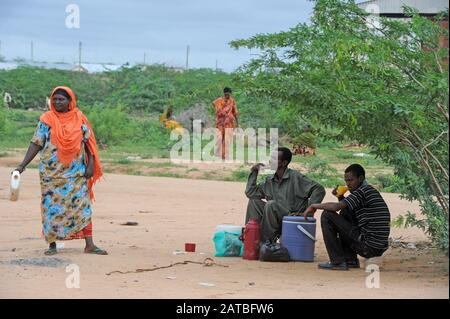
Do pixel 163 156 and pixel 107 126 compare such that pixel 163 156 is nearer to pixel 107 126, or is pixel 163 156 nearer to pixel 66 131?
pixel 107 126

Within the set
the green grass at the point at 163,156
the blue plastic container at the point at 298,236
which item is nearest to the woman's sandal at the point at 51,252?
the blue plastic container at the point at 298,236

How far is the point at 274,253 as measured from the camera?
33.5 ft

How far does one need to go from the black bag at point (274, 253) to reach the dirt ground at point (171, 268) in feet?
0.37

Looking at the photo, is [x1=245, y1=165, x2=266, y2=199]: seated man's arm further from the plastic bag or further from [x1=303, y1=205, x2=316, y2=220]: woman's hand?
[x1=303, y1=205, x2=316, y2=220]: woman's hand

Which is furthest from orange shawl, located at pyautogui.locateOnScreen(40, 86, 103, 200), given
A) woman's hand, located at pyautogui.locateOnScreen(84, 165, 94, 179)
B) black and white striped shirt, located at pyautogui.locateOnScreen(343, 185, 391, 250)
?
black and white striped shirt, located at pyautogui.locateOnScreen(343, 185, 391, 250)

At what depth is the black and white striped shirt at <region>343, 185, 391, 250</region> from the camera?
9758 mm

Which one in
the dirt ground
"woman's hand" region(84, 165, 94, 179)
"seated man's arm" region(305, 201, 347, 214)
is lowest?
the dirt ground

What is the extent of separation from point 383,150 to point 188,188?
915 centimetres

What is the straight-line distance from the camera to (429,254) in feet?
36.4

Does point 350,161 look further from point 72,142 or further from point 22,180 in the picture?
point 72,142

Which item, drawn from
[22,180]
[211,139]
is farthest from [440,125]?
[211,139]

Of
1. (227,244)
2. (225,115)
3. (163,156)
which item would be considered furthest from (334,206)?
(163,156)

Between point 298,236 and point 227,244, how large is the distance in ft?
2.83

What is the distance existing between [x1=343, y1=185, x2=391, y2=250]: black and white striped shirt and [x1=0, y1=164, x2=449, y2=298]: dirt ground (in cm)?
32
